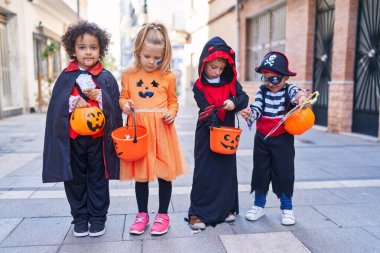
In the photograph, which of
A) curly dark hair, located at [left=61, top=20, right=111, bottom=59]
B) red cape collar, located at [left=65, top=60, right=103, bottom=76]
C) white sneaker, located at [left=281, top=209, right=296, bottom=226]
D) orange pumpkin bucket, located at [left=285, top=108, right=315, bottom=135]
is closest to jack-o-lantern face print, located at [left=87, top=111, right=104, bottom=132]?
red cape collar, located at [left=65, top=60, right=103, bottom=76]

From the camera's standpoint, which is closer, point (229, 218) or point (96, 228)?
point (96, 228)

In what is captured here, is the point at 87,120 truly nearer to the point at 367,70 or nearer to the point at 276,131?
the point at 276,131

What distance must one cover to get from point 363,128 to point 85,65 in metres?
6.75

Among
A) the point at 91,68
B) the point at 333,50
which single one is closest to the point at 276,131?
the point at 91,68

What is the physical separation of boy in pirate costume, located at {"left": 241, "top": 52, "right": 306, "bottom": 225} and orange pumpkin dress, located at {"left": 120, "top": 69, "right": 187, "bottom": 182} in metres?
0.71

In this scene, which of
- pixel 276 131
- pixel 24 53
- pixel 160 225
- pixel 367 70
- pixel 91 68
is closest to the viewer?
pixel 91 68

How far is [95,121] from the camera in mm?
2600

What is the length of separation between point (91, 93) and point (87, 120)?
24 centimetres

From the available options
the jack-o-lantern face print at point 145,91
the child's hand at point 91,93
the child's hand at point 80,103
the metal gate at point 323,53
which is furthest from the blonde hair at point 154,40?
the metal gate at point 323,53

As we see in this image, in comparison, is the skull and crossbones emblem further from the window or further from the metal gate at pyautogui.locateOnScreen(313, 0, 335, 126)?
the window

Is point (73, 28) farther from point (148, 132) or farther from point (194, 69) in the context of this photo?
point (194, 69)

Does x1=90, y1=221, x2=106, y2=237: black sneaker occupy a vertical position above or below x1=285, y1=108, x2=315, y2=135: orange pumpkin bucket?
below

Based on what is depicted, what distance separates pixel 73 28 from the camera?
278 centimetres

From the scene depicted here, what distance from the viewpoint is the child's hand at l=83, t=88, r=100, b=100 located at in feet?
8.82
